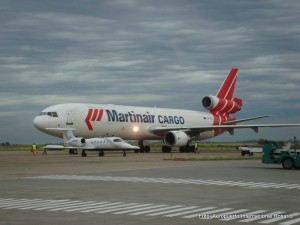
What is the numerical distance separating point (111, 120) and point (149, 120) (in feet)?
23.6

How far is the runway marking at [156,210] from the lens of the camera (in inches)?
424

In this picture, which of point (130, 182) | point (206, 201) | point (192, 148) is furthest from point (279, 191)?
point (192, 148)

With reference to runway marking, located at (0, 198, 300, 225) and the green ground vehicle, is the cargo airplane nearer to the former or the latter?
the green ground vehicle

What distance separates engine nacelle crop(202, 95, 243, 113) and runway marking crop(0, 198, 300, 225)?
5633cm

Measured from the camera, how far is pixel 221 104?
232ft

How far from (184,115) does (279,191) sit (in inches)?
2060

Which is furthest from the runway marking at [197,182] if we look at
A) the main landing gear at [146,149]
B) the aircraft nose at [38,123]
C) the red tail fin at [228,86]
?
the red tail fin at [228,86]

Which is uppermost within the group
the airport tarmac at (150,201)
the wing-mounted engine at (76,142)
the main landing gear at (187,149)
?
the wing-mounted engine at (76,142)

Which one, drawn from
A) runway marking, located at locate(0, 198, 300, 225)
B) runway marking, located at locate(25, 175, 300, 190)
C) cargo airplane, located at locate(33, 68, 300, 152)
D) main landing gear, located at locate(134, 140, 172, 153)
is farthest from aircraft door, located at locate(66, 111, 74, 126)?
runway marking, located at locate(0, 198, 300, 225)

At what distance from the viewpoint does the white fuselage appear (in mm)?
52438

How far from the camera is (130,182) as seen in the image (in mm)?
19031

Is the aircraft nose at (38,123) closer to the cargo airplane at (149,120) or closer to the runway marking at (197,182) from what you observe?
the cargo airplane at (149,120)

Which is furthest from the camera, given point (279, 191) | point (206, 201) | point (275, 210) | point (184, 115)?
point (184, 115)

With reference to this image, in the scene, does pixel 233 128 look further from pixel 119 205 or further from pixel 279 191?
pixel 119 205
